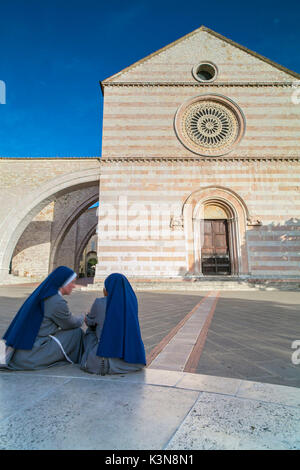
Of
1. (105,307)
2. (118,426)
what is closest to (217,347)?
(105,307)

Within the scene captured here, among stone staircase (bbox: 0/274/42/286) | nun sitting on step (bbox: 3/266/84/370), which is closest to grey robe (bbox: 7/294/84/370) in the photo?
nun sitting on step (bbox: 3/266/84/370)

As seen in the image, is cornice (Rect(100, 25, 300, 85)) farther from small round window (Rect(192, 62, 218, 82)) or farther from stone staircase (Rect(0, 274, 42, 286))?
stone staircase (Rect(0, 274, 42, 286))

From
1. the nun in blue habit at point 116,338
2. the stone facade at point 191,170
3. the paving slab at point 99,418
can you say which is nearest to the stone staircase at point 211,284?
the stone facade at point 191,170

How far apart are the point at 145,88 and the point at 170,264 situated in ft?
34.1

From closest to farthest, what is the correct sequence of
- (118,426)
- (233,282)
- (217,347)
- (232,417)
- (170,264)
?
(118,426) < (232,417) < (217,347) < (233,282) < (170,264)

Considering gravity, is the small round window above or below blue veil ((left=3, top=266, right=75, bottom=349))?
above

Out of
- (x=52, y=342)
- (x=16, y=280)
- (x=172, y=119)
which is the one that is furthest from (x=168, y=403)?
(x=16, y=280)

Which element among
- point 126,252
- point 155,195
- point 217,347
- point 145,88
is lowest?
point 217,347

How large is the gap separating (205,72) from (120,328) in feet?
59.1

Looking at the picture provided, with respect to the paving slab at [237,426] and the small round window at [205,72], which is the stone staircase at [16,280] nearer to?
the paving slab at [237,426]

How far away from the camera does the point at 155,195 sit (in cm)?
1381

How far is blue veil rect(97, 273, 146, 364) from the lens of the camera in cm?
235

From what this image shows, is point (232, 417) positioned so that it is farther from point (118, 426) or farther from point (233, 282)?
point (233, 282)

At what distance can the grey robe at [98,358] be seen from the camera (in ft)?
7.61
